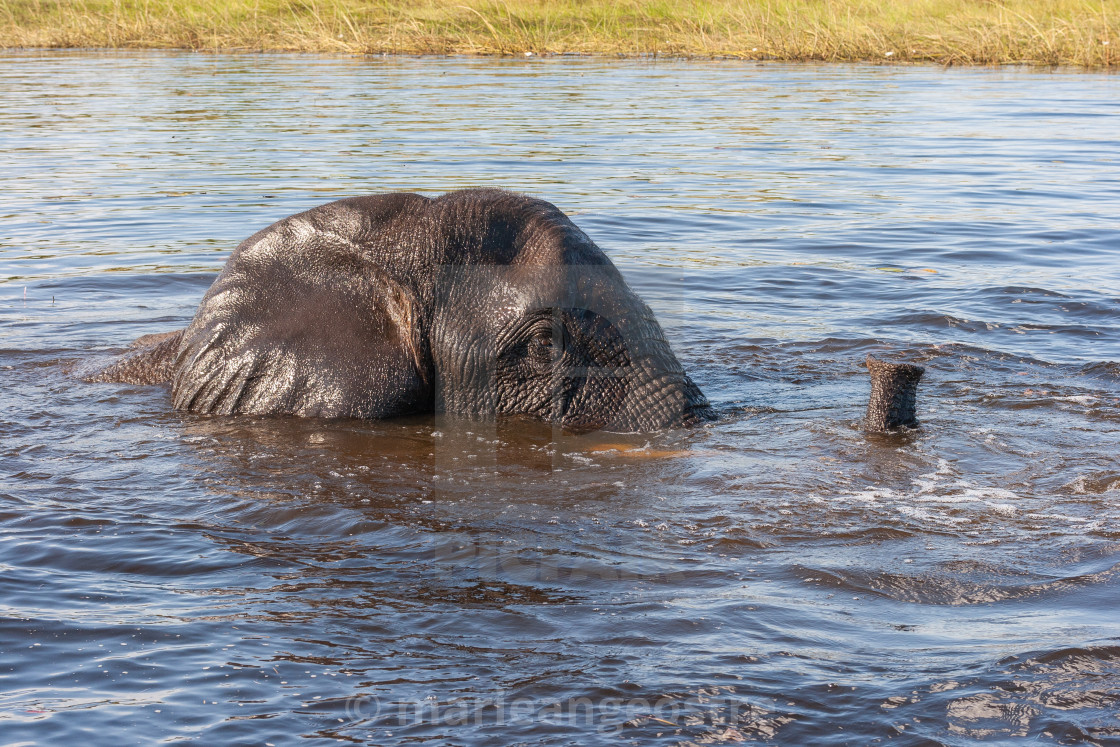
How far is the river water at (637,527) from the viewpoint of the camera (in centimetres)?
323

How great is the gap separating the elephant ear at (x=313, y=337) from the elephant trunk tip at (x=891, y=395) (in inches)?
79.7

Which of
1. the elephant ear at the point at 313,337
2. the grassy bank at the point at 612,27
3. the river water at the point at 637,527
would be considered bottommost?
the river water at the point at 637,527

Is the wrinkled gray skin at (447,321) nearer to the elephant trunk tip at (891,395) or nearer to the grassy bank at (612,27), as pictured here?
the elephant trunk tip at (891,395)

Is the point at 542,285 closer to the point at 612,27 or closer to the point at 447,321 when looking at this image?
the point at 447,321

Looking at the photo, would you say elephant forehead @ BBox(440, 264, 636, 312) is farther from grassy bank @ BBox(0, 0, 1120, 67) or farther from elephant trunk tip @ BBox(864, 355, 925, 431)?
grassy bank @ BBox(0, 0, 1120, 67)

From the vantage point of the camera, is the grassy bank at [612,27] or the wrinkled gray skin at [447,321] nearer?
the wrinkled gray skin at [447,321]

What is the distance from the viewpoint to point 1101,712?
10.1 ft

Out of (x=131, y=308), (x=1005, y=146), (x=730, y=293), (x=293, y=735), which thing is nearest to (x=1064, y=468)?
(x=293, y=735)

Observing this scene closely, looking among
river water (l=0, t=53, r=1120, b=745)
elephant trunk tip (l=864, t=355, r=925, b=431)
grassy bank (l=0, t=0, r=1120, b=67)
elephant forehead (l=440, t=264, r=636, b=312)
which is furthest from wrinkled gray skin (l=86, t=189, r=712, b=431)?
grassy bank (l=0, t=0, r=1120, b=67)

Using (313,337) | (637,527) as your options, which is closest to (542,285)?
(313,337)

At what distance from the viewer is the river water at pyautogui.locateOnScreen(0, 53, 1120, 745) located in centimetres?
323

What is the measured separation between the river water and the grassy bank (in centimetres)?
1475

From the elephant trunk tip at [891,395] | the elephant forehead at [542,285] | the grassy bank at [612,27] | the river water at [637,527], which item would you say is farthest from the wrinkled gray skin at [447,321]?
the grassy bank at [612,27]

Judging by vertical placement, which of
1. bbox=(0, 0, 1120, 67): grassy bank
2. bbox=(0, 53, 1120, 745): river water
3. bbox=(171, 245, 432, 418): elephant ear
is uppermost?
bbox=(0, 0, 1120, 67): grassy bank
